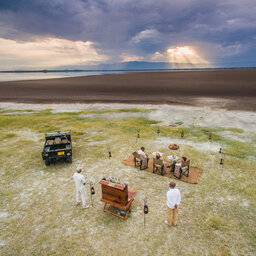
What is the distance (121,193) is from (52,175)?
6.01 metres

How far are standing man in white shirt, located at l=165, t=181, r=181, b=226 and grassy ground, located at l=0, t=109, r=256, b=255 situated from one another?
1.26 ft

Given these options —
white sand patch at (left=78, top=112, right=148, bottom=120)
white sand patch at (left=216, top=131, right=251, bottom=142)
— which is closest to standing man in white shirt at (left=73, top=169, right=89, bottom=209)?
white sand patch at (left=216, top=131, right=251, bottom=142)

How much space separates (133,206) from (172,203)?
2.42 metres

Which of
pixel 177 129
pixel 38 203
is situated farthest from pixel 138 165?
pixel 177 129

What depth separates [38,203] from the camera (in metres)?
8.95

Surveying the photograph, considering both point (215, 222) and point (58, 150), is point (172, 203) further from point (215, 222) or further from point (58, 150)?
point (58, 150)

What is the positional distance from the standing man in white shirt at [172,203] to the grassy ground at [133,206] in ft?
1.26

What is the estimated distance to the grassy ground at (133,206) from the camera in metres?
6.77

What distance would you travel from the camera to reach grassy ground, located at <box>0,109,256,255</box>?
677cm

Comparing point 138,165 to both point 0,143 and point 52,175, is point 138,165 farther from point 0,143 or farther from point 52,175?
point 0,143

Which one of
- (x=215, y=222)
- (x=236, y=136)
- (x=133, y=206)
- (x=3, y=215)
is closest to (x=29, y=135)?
(x=3, y=215)

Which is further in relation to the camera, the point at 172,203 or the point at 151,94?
the point at 151,94

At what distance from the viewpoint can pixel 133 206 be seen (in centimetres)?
875

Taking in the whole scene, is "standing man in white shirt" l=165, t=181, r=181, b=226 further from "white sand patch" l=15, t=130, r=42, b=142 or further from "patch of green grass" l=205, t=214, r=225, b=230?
"white sand patch" l=15, t=130, r=42, b=142
